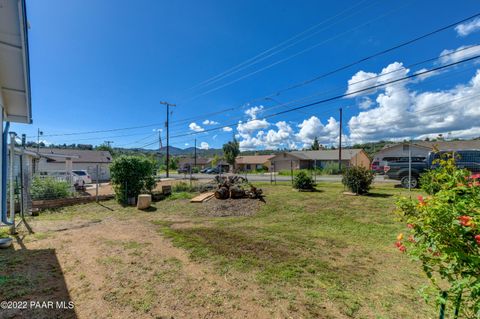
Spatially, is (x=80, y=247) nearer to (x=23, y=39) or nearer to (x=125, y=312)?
(x=125, y=312)

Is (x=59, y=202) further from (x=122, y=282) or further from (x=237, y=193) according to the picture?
(x=122, y=282)

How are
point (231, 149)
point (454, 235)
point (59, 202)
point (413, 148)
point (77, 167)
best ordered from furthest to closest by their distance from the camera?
point (231, 149) → point (413, 148) → point (77, 167) → point (59, 202) → point (454, 235)

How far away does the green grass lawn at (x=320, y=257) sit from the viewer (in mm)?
3096

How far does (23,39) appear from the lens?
4375mm

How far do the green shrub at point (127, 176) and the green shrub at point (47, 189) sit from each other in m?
2.32

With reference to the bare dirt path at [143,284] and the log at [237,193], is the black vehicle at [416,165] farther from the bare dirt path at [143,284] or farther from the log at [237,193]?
the bare dirt path at [143,284]

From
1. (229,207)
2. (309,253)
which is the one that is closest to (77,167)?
(229,207)

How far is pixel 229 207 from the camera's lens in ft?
32.1

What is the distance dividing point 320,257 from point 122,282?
3581 millimetres

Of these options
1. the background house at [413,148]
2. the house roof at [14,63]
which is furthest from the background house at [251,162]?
the house roof at [14,63]

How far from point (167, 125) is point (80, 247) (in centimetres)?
2856

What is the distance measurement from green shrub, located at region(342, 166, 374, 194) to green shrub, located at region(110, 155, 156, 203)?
10.5 m

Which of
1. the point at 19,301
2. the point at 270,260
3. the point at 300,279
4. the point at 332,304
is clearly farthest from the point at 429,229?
the point at 19,301

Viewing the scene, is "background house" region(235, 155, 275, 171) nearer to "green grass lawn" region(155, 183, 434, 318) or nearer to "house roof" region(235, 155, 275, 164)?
"house roof" region(235, 155, 275, 164)
